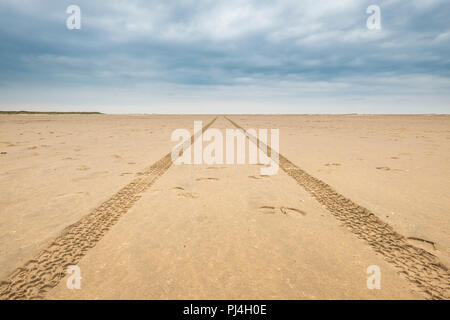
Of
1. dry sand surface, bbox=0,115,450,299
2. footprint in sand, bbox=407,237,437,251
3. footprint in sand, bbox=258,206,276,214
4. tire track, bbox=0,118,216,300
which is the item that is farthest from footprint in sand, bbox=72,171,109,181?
footprint in sand, bbox=407,237,437,251

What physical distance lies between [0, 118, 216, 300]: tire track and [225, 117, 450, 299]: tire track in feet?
9.04

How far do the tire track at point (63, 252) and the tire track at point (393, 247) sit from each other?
2755mm

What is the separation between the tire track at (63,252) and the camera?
165cm

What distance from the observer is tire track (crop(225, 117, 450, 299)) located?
1679 millimetres

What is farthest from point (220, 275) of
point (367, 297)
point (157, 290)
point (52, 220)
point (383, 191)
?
point (383, 191)

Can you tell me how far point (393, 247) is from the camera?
2.12 metres

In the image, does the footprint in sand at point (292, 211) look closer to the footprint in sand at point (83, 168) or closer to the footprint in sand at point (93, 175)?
the footprint in sand at point (93, 175)

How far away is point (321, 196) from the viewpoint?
3490mm

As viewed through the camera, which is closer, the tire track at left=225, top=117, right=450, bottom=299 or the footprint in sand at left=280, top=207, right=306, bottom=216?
the tire track at left=225, top=117, right=450, bottom=299

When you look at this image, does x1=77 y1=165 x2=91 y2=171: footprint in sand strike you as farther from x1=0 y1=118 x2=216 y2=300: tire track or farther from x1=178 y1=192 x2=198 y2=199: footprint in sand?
x1=178 y1=192 x2=198 y2=199: footprint in sand

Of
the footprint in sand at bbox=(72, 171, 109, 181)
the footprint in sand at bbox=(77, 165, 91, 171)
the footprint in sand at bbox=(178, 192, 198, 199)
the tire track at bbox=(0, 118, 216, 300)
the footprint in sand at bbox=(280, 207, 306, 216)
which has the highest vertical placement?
the footprint in sand at bbox=(77, 165, 91, 171)
